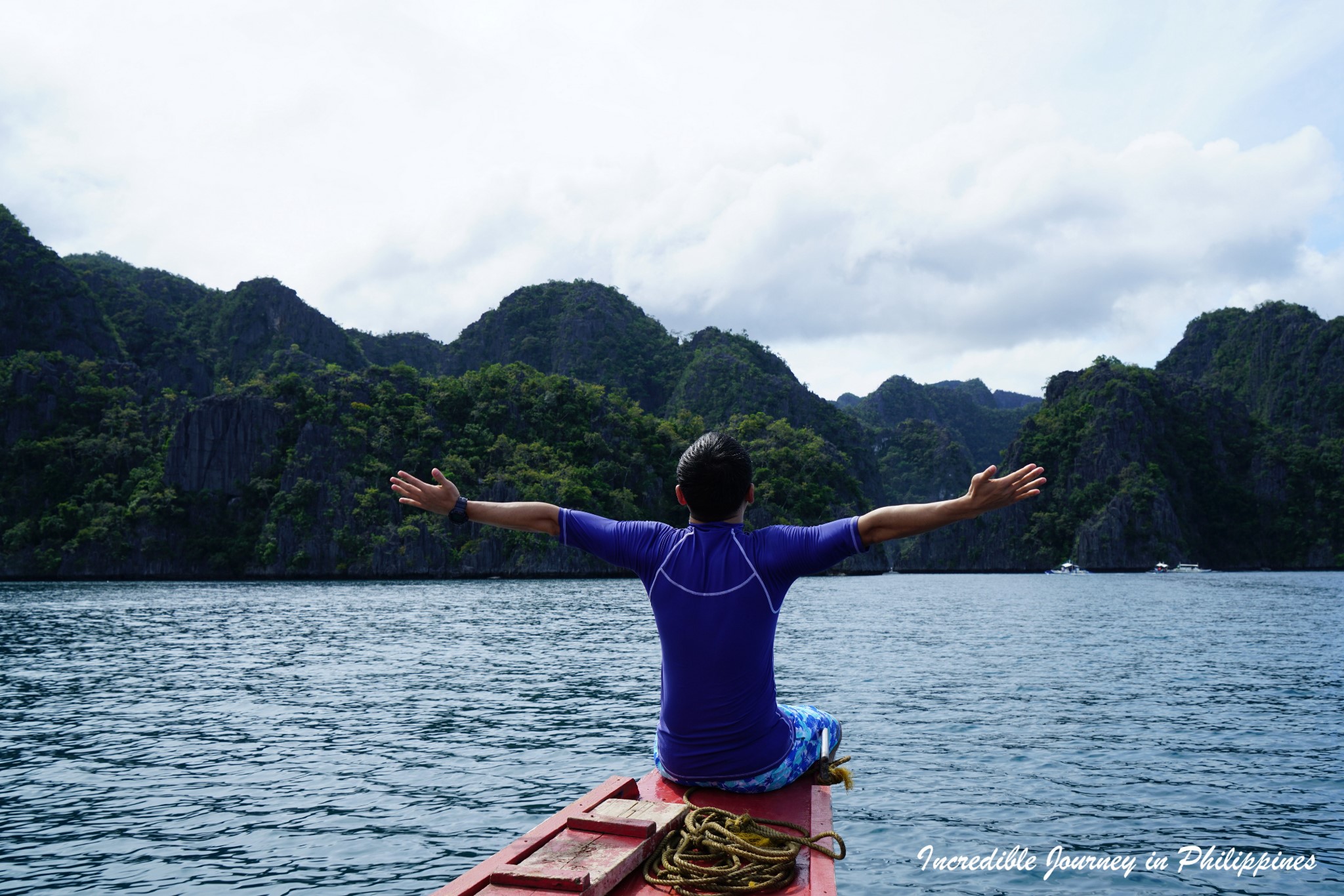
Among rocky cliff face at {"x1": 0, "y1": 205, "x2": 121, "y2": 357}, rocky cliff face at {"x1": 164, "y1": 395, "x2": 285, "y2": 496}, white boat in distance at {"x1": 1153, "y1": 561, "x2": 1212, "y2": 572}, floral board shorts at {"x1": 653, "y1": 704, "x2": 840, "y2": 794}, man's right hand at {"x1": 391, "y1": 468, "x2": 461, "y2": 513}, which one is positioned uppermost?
rocky cliff face at {"x1": 0, "y1": 205, "x2": 121, "y2": 357}

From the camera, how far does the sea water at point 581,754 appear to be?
31.4 feet

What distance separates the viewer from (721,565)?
4609 mm

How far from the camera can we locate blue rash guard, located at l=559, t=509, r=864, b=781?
457 cm

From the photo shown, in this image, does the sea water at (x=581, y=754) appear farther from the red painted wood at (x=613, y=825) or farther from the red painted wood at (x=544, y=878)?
the red painted wood at (x=544, y=878)

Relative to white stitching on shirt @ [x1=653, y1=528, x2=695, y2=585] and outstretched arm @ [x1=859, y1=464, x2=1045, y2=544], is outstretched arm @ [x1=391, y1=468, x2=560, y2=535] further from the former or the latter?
outstretched arm @ [x1=859, y1=464, x2=1045, y2=544]

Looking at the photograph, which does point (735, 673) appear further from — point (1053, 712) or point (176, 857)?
point (1053, 712)

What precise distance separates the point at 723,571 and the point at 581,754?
Result: 1079cm

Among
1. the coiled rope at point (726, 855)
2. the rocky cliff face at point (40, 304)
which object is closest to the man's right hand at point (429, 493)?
the coiled rope at point (726, 855)

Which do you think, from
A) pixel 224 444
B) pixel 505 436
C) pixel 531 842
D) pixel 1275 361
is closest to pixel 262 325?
pixel 224 444

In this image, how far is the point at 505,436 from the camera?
117438mm

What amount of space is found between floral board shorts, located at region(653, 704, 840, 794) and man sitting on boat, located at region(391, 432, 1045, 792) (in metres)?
0.02

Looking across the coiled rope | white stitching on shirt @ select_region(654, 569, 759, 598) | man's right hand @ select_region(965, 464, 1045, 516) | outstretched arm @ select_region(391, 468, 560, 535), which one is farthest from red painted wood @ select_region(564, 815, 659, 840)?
man's right hand @ select_region(965, 464, 1045, 516)

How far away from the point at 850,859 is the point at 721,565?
6.59 metres

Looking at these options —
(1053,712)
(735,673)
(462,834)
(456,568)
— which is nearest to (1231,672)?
(1053,712)
